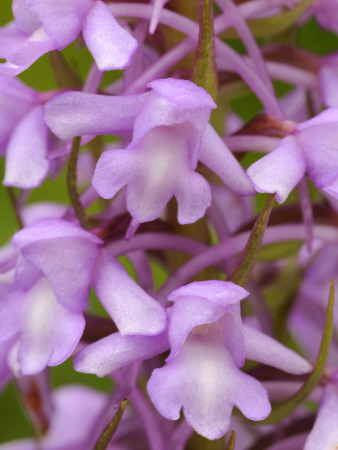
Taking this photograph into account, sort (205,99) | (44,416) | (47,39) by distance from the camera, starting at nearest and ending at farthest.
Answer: (205,99)
(47,39)
(44,416)

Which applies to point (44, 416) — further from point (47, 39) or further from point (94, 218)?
point (47, 39)

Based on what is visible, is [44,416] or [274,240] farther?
[44,416]

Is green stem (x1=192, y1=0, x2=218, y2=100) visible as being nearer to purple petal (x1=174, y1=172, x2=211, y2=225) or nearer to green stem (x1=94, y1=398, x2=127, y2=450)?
purple petal (x1=174, y1=172, x2=211, y2=225)

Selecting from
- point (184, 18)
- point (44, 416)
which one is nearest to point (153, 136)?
point (184, 18)

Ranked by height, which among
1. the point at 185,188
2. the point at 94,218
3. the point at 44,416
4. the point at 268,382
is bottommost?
the point at 44,416

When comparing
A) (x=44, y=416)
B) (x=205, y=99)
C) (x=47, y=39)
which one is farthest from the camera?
(x=44, y=416)

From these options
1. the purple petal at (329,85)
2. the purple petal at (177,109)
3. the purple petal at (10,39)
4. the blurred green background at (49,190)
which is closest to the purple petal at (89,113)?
the purple petal at (177,109)

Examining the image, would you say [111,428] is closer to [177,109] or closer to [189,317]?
[189,317]

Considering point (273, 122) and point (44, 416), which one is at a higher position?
point (273, 122)

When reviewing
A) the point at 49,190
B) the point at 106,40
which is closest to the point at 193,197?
the point at 106,40
